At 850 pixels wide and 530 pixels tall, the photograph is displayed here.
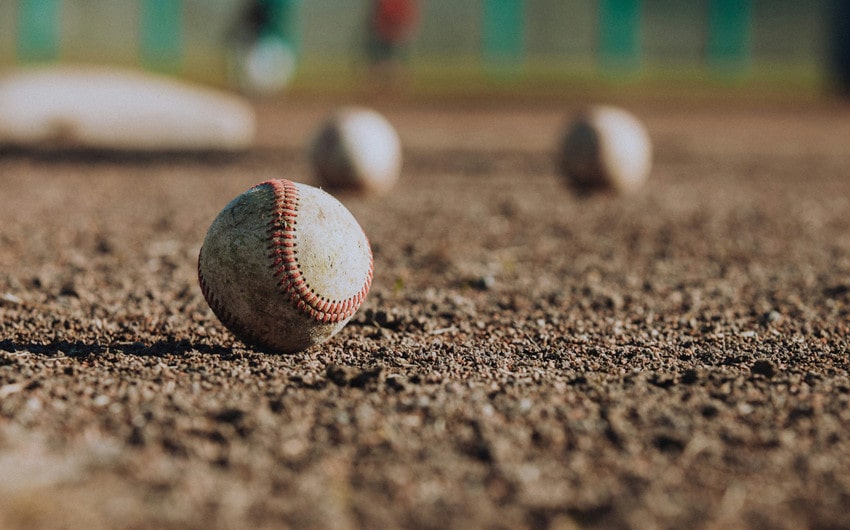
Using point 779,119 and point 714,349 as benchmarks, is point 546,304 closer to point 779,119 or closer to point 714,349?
point 714,349

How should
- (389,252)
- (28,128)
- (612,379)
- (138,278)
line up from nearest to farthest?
(612,379) → (138,278) → (389,252) → (28,128)

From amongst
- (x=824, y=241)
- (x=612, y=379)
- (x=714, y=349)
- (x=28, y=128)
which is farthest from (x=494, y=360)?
(x=28, y=128)

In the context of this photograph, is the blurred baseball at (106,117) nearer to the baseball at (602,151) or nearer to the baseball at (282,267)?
the baseball at (602,151)

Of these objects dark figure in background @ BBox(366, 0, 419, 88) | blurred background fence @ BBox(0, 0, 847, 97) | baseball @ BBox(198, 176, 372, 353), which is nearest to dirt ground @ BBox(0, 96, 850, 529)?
baseball @ BBox(198, 176, 372, 353)

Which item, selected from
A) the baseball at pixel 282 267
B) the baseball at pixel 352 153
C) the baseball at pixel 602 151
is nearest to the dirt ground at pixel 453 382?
the baseball at pixel 282 267

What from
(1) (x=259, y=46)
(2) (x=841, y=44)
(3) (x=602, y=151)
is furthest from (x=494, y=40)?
(3) (x=602, y=151)
